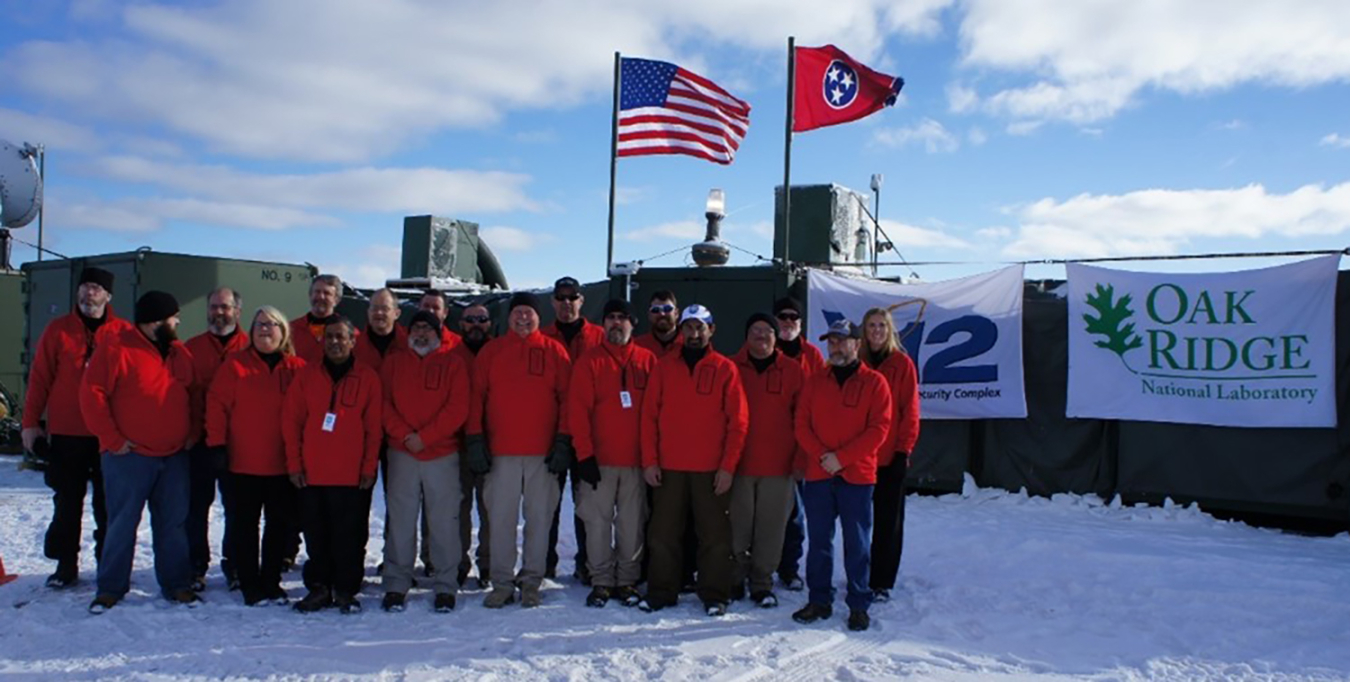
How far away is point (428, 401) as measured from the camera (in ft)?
18.5

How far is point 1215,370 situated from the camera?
8.33m

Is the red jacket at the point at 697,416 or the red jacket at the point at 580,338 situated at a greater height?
the red jacket at the point at 580,338

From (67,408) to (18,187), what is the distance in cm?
1045

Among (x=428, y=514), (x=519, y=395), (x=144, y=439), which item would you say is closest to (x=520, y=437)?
(x=519, y=395)

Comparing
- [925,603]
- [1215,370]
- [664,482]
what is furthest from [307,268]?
[1215,370]

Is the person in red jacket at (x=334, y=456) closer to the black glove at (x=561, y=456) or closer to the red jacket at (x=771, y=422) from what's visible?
the black glove at (x=561, y=456)

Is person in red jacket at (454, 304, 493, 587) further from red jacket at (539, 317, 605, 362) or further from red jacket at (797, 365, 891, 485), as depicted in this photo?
red jacket at (797, 365, 891, 485)

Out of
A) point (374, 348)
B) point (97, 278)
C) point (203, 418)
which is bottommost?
point (203, 418)

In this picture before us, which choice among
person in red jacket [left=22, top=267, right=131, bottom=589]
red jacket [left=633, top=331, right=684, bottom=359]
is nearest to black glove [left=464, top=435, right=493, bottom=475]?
red jacket [left=633, top=331, right=684, bottom=359]

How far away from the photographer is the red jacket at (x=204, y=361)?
5.81 metres

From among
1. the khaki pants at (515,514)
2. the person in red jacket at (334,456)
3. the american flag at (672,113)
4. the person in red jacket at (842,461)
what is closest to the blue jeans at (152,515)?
the person in red jacket at (334,456)

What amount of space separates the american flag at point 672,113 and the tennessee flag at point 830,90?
2.39ft

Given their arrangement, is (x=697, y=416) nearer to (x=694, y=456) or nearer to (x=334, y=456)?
(x=694, y=456)

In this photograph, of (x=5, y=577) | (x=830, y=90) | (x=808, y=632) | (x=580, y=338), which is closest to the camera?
(x=808, y=632)
